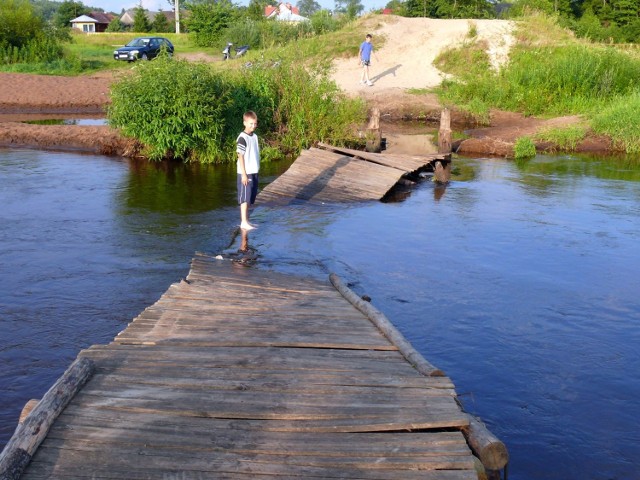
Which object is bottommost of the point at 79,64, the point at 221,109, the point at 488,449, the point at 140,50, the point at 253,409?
the point at 488,449

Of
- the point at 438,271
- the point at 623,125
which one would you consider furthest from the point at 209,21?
the point at 438,271

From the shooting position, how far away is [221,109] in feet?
54.5

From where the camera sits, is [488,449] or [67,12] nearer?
[488,449]

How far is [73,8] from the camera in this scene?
7906cm

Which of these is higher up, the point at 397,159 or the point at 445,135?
the point at 445,135

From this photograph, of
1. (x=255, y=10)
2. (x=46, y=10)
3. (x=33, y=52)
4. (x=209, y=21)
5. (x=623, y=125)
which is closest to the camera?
(x=623, y=125)

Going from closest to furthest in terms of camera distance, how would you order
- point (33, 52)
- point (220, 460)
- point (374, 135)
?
1. point (220, 460)
2. point (374, 135)
3. point (33, 52)

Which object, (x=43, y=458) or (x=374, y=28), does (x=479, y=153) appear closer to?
(x=374, y=28)

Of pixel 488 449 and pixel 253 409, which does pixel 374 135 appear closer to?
pixel 253 409

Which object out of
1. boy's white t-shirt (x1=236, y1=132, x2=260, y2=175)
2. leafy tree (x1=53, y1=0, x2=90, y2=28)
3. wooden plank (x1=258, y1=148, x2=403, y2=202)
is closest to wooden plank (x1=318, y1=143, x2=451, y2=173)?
wooden plank (x1=258, y1=148, x2=403, y2=202)

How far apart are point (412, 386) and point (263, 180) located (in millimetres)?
10970

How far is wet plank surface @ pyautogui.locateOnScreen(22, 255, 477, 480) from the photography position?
4141 millimetres

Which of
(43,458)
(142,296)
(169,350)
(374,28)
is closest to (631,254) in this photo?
(142,296)

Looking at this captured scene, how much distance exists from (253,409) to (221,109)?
12685 millimetres
